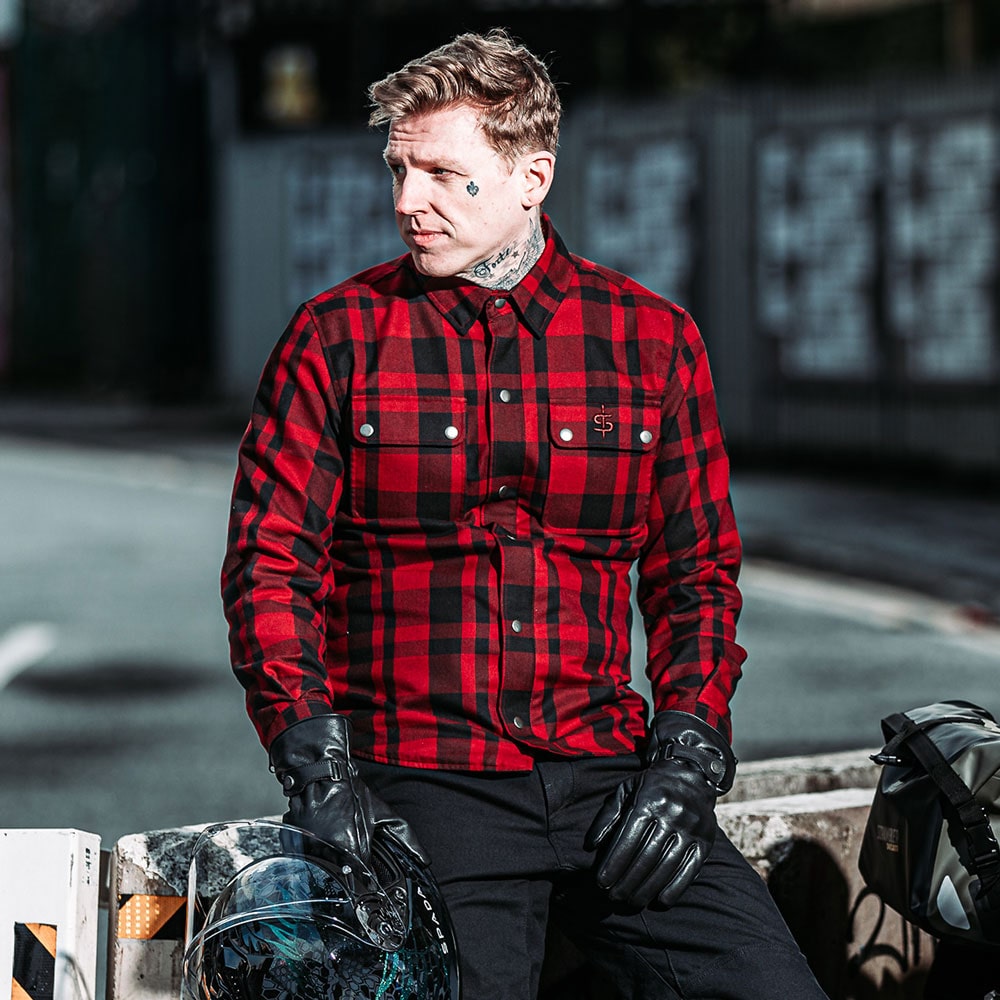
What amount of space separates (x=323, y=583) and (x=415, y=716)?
0.25 m

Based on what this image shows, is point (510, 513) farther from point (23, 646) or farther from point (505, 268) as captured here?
point (23, 646)

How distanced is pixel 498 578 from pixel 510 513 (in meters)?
0.11

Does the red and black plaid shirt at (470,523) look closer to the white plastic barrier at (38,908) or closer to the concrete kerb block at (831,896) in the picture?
the white plastic barrier at (38,908)

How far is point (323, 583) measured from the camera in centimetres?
294

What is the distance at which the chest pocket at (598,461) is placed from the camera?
3006 millimetres

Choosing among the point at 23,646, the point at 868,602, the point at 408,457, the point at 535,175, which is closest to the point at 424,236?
the point at 535,175

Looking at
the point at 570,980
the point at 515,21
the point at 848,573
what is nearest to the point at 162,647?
the point at 848,573

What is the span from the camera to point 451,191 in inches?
115

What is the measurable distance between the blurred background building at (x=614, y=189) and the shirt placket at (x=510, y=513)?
11.6 meters

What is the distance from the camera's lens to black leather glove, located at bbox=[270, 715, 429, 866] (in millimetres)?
2713

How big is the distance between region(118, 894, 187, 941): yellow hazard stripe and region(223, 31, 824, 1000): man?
511mm

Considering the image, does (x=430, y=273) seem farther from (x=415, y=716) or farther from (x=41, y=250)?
(x=41, y=250)

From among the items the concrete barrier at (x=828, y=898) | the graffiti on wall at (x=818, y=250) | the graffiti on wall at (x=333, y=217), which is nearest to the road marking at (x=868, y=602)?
the graffiti on wall at (x=818, y=250)

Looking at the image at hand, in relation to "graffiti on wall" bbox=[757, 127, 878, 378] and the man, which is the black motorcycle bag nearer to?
the man
